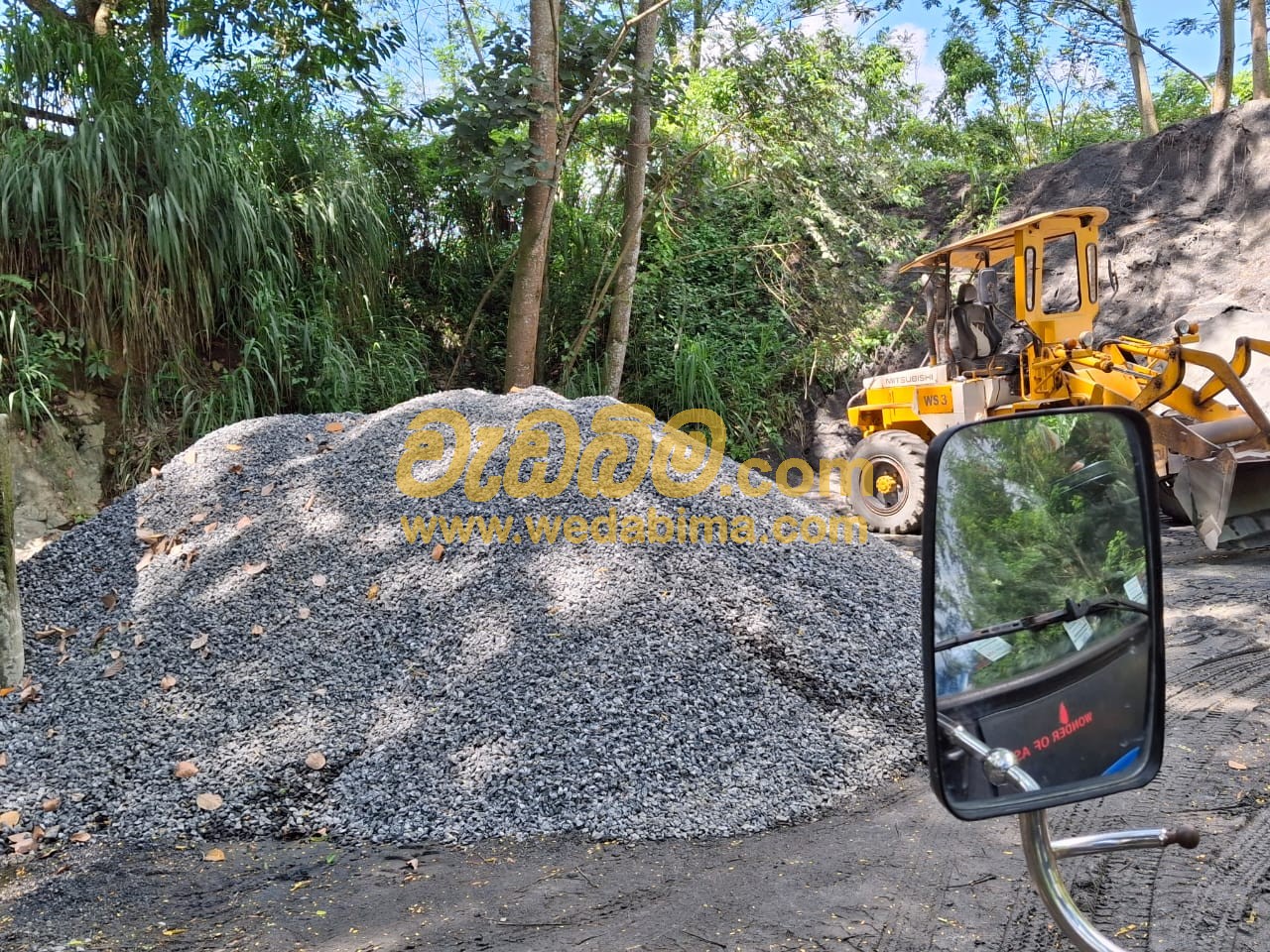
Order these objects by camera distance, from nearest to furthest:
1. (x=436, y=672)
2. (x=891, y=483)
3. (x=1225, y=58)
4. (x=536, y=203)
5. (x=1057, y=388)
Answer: (x=436, y=672) → (x=1057, y=388) → (x=891, y=483) → (x=536, y=203) → (x=1225, y=58)

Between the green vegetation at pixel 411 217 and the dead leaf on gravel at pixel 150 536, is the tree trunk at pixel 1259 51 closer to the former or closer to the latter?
the green vegetation at pixel 411 217

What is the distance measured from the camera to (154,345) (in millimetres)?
5793

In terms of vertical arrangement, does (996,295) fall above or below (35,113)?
below

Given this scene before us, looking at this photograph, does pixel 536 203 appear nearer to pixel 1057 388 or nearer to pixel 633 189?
pixel 633 189

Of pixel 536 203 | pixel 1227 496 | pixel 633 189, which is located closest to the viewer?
pixel 1227 496

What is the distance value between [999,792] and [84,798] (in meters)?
2.67

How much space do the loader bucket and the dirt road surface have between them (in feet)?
7.74

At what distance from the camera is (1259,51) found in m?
11.0

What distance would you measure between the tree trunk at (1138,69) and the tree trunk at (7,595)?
1430 centimetres

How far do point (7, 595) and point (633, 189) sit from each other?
18.5 feet

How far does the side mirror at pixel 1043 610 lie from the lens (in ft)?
3.22

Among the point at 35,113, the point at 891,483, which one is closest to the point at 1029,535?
the point at 891,483

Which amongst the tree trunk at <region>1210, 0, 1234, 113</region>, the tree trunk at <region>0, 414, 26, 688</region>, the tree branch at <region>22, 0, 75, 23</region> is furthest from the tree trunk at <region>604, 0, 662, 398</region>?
the tree trunk at <region>1210, 0, 1234, 113</region>

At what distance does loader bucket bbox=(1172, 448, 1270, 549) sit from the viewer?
4656 mm
